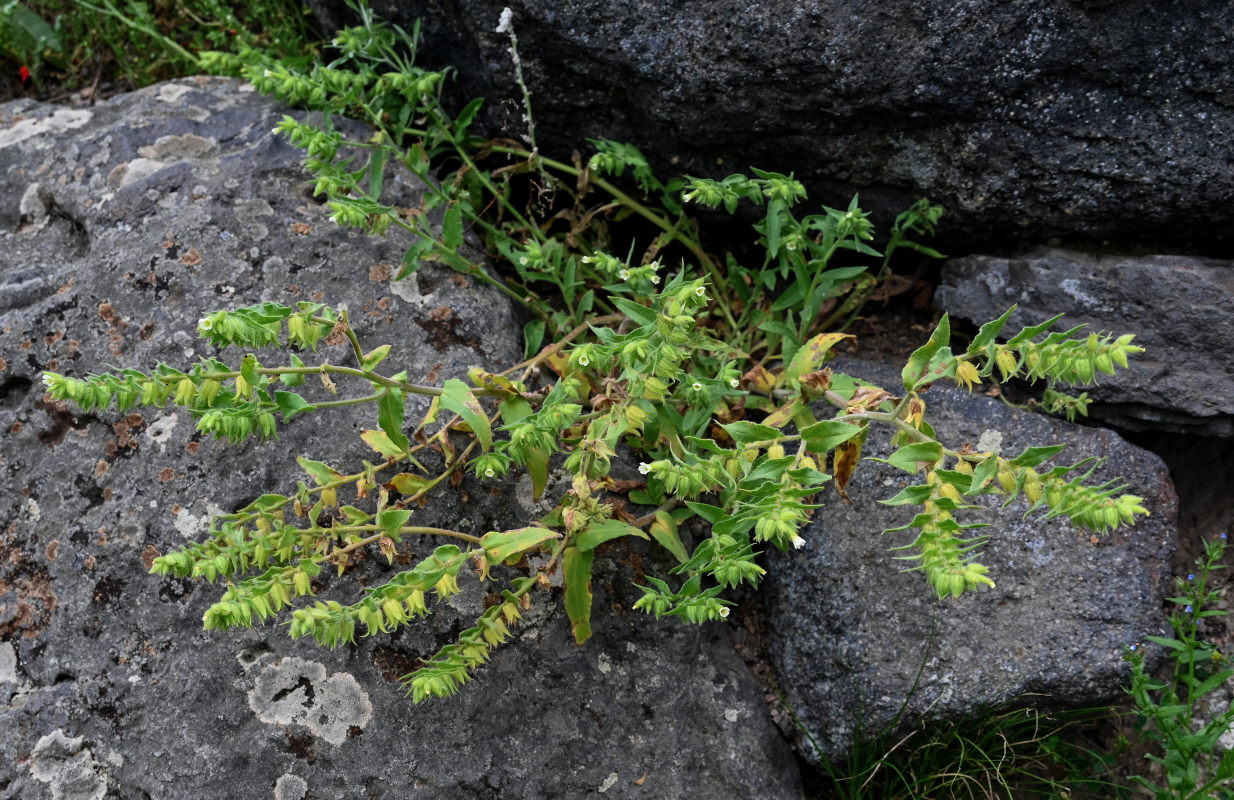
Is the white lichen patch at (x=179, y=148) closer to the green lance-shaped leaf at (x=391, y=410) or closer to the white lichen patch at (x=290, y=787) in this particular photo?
the green lance-shaped leaf at (x=391, y=410)

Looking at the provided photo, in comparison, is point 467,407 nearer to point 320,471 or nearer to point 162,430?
point 320,471

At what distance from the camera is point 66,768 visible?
2.84 m

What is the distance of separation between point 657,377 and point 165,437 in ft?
5.68

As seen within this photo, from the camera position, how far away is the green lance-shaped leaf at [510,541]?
2.72m

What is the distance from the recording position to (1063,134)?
10.8ft

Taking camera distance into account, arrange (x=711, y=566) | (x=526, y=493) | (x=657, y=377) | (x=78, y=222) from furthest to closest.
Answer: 1. (x=78, y=222)
2. (x=526, y=493)
3. (x=657, y=377)
4. (x=711, y=566)

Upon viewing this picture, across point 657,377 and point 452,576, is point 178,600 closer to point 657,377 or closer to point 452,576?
point 452,576

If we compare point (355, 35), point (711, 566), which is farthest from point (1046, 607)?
point (355, 35)

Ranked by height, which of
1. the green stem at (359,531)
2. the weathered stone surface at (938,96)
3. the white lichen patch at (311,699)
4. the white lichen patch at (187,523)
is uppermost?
the weathered stone surface at (938,96)

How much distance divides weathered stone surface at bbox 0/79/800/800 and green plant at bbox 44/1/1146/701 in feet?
0.42

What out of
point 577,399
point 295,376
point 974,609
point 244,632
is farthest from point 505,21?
point 974,609

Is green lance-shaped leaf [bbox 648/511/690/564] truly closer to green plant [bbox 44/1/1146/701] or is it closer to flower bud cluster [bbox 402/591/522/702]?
green plant [bbox 44/1/1146/701]

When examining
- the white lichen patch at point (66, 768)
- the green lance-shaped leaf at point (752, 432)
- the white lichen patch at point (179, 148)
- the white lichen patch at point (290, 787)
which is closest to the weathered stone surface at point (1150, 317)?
the green lance-shaped leaf at point (752, 432)

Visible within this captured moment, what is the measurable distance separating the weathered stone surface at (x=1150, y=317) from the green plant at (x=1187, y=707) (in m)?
0.49
